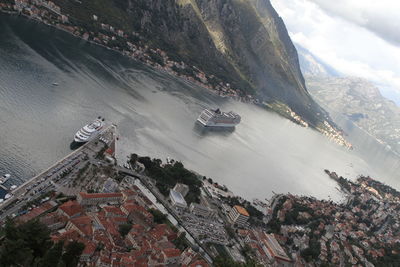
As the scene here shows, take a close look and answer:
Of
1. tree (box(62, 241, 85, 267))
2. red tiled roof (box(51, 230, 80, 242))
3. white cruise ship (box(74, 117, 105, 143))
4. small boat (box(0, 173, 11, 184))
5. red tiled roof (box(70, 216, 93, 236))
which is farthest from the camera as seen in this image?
white cruise ship (box(74, 117, 105, 143))

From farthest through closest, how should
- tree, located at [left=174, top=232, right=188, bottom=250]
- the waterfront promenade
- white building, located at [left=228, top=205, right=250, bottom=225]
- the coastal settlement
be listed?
white building, located at [left=228, top=205, right=250, bottom=225] → tree, located at [left=174, top=232, right=188, bottom=250] → the waterfront promenade → the coastal settlement

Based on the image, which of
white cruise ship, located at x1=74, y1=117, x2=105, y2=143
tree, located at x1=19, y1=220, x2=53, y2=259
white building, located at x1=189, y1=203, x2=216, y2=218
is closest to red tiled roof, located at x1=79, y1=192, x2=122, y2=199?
tree, located at x1=19, y1=220, x2=53, y2=259

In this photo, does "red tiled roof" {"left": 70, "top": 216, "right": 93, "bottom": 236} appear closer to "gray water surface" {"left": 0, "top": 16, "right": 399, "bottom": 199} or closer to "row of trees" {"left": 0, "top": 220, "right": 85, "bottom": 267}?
"row of trees" {"left": 0, "top": 220, "right": 85, "bottom": 267}

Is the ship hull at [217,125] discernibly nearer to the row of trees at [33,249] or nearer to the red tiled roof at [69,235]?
the red tiled roof at [69,235]

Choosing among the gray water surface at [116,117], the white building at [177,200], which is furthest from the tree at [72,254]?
the white building at [177,200]

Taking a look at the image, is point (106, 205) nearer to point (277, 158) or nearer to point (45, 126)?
point (45, 126)
